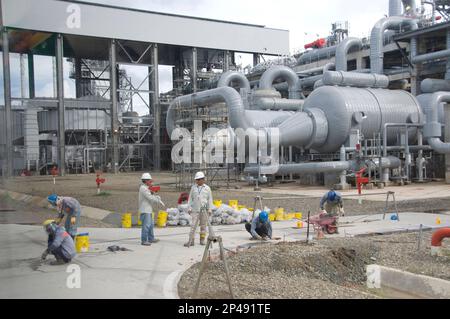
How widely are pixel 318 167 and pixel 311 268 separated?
19529mm

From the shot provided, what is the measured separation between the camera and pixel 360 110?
29.8 meters

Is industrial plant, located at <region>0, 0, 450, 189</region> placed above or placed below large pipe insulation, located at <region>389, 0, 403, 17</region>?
below

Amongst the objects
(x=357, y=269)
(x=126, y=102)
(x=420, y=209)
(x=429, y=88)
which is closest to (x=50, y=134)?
(x=126, y=102)

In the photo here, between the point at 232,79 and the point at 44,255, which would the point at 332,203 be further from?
the point at 232,79

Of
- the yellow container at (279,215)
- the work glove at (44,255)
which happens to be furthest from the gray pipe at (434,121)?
the work glove at (44,255)

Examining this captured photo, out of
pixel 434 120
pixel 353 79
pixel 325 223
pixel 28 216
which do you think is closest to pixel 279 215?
pixel 325 223

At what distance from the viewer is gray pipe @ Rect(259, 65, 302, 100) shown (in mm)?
41594

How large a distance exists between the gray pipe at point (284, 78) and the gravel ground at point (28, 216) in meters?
24.2

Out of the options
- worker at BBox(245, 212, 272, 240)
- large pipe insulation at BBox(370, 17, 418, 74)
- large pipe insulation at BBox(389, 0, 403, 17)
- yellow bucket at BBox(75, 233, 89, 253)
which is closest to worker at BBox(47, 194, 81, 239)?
yellow bucket at BBox(75, 233, 89, 253)

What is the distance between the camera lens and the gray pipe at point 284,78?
41.6 m

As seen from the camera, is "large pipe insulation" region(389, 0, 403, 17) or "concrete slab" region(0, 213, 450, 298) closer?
"concrete slab" region(0, 213, 450, 298)

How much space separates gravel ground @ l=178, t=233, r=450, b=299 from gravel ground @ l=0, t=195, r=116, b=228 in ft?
22.9

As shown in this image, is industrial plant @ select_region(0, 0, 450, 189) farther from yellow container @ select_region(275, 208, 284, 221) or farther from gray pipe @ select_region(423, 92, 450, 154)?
yellow container @ select_region(275, 208, 284, 221)
